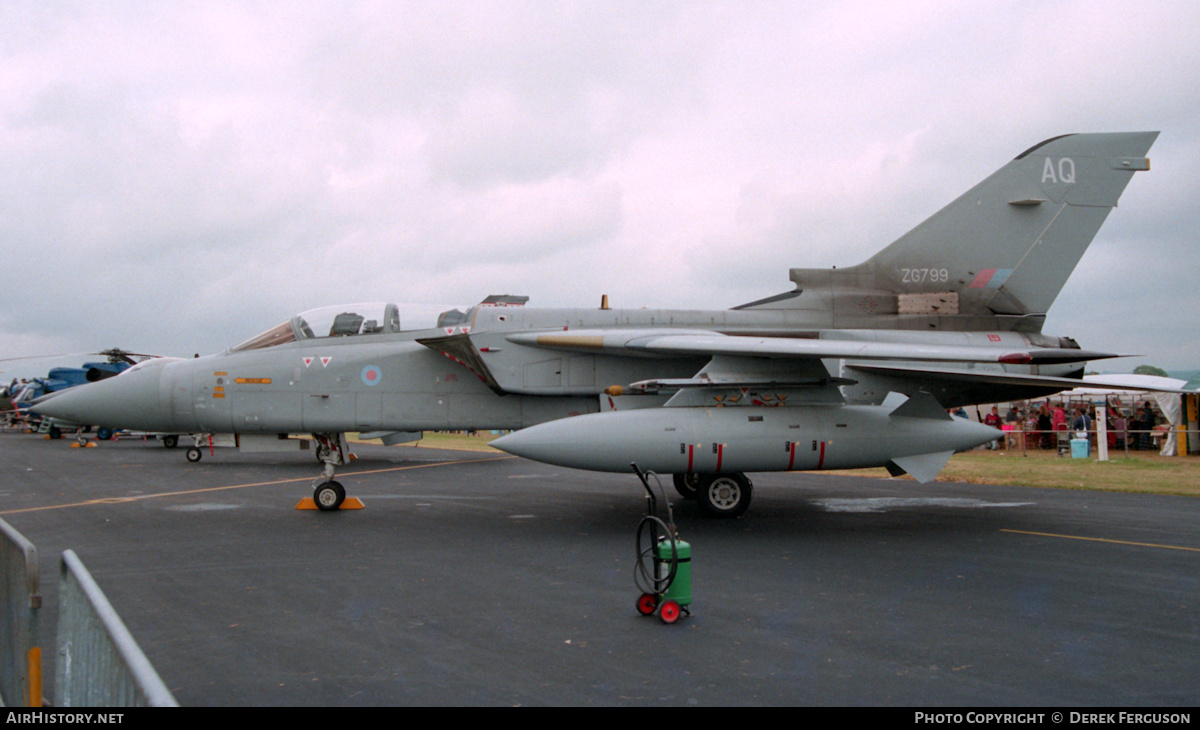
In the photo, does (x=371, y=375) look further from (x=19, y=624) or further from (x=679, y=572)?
(x=19, y=624)

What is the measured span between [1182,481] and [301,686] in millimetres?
16400

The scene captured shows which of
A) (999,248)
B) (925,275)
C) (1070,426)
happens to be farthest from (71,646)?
(1070,426)

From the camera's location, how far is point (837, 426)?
9.38m

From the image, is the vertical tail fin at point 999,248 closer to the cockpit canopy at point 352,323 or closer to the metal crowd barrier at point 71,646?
the cockpit canopy at point 352,323

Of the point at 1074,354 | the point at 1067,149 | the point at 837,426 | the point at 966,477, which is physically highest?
the point at 1067,149

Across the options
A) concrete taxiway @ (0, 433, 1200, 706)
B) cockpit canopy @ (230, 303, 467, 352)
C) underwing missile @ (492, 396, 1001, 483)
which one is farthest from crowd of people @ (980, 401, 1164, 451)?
cockpit canopy @ (230, 303, 467, 352)

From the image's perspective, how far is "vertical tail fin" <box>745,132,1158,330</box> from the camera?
11.0 m

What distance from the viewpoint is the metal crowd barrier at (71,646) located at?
2098 mm

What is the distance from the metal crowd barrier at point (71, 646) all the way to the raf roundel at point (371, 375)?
21.6 feet

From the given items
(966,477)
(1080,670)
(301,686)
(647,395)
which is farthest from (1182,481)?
(301,686)

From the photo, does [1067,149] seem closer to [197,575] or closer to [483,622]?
[483,622]

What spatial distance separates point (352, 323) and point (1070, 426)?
23303 mm

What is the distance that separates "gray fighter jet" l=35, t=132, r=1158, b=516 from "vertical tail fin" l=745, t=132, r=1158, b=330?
26 millimetres

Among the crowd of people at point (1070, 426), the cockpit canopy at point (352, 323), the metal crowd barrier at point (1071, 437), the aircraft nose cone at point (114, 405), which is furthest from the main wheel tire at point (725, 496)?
the metal crowd barrier at point (1071, 437)
